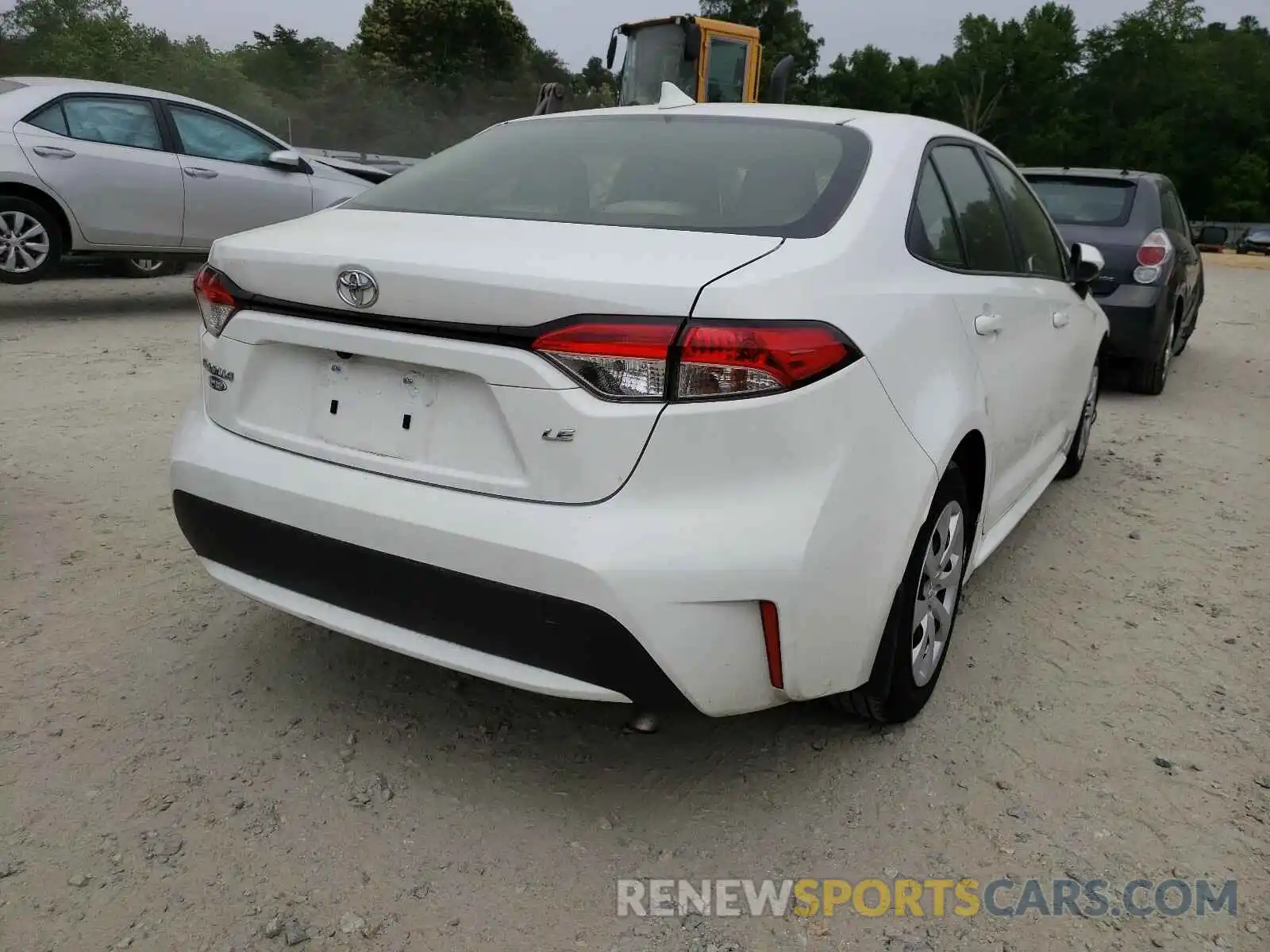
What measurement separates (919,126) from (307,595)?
2064 mm

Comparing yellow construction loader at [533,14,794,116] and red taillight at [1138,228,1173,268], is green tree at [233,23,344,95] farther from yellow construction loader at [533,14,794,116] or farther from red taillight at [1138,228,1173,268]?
red taillight at [1138,228,1173,268]

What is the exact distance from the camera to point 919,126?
293 cm

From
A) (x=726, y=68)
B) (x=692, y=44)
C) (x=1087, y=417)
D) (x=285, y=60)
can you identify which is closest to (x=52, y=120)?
(x=1087, y=417)

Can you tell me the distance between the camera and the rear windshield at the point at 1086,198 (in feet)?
23.3

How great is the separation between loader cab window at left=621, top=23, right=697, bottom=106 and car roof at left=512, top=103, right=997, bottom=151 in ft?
35.7

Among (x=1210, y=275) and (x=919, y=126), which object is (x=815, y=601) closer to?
(x=919, y=126)

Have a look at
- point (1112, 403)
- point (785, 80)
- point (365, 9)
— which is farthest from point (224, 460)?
point (365, 9)

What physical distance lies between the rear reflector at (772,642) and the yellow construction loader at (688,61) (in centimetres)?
1216

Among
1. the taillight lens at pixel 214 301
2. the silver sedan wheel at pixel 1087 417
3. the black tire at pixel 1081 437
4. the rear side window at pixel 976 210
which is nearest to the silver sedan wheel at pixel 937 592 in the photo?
the rear side window at pixel 976 210

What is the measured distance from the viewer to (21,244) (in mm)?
7434

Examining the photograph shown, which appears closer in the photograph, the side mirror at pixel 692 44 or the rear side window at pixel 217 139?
the rear side window at pixel 217 139

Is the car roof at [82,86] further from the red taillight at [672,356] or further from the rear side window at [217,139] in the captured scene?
the red taillight at [672,356]

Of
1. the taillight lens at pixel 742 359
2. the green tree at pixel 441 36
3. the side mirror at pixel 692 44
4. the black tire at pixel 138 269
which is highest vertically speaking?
the green tree at pixel 441 36

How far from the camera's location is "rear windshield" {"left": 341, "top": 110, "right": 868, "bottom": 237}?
7.76ft
